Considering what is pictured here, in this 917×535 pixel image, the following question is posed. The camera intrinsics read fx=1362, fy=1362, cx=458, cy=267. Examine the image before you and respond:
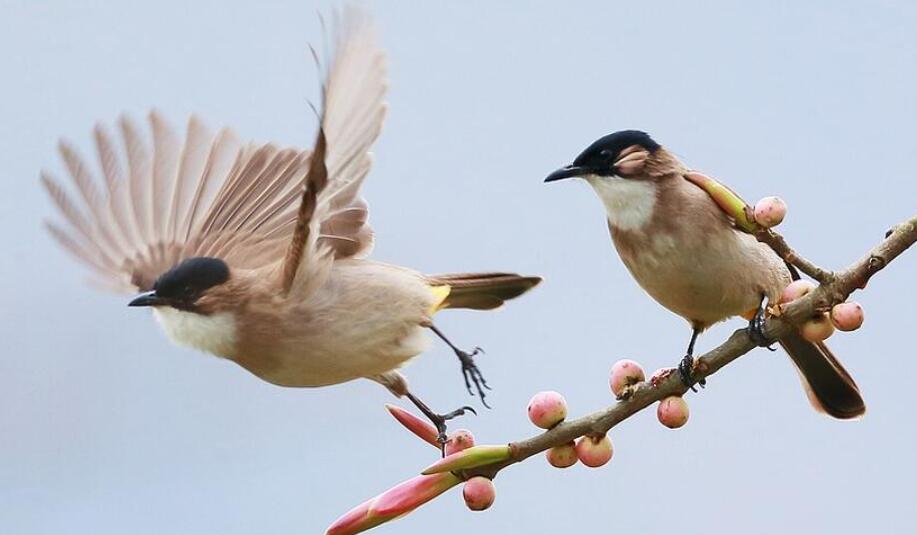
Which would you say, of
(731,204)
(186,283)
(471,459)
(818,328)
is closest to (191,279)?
(186,283)

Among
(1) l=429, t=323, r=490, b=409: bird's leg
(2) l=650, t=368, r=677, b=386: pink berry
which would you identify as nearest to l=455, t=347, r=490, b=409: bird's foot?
(1) l=429, t=323, r=490, b=409: bird's leg

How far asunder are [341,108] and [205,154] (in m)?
1.74

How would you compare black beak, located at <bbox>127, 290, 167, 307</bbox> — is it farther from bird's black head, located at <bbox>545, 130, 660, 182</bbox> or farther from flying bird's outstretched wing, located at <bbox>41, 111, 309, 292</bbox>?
bird's black head, located at <bbox>545, 130, 660, 182</bbox>

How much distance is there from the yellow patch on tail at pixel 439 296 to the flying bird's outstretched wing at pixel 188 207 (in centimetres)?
29

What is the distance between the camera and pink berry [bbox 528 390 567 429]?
2.34m

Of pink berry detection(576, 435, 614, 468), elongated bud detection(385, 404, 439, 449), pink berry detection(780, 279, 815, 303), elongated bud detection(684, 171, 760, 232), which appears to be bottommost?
Result: elongated bud detection(385, 404, 439, 449)

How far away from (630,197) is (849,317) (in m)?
1.87

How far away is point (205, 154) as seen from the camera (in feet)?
15.7

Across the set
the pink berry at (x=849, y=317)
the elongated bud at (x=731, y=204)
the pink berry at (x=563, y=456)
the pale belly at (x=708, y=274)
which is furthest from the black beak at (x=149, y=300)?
the pink berry at (x=849, y=317)

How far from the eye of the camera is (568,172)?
12.1 feet

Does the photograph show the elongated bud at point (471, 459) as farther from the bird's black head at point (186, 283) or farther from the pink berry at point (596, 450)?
the bird's black head at point (186, 283)

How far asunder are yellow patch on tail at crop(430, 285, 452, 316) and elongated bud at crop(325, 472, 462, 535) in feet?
6.83

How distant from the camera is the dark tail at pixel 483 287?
4.80 m

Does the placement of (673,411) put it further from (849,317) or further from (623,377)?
(849,317)
